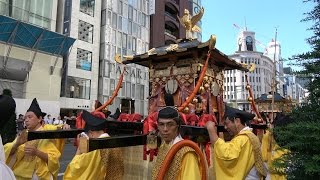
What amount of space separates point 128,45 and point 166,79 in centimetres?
2608

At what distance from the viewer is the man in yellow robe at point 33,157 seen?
368 cm

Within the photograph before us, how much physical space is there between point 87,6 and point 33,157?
28.4 metres

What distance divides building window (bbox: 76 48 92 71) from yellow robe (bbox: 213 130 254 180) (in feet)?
86.7

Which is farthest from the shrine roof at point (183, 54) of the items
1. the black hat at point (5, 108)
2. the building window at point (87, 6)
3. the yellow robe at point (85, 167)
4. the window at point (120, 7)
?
the window at point (120, 7)

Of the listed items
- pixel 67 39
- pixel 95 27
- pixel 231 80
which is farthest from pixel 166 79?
pixel 231 80

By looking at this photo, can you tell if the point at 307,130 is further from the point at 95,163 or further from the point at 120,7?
the point at 120,7

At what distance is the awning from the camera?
1938 centimetres

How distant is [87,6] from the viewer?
29984 millimetres

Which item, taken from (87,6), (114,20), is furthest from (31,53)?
(114,20)

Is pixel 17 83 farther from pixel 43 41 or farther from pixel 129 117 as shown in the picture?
pixel 129 117

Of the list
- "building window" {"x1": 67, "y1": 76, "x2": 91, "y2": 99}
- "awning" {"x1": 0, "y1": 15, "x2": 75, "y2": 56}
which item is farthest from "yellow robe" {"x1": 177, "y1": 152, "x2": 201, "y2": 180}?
"building window" {"x1": 67, "y1": 76, "x2": 91, "y2": 99}

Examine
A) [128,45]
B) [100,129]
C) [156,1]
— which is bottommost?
[100,129]

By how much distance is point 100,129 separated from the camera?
3203 mm

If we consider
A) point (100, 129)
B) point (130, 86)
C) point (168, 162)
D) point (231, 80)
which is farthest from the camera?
point (231, 80)
